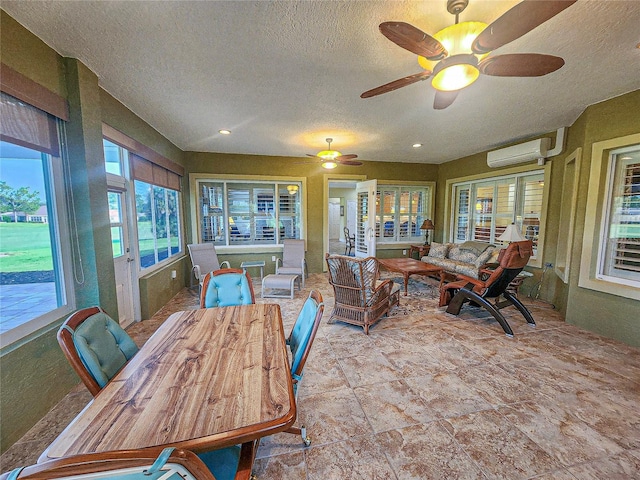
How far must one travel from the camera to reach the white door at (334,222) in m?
11.4

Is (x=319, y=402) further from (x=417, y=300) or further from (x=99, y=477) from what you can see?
(x=417, y=300)

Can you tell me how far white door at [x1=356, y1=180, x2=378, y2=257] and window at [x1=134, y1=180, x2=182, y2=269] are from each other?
3649mm

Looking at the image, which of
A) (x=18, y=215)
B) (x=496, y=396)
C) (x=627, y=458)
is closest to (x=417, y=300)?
(x=496, y=396)

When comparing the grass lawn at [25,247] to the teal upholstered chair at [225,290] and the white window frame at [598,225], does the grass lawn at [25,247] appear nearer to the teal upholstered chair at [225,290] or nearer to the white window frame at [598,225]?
the teal upholstered chair at [225,290]

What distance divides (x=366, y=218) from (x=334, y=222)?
6.05 metres

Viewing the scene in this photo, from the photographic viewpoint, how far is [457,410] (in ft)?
5.98

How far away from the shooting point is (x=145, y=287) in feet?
10.9

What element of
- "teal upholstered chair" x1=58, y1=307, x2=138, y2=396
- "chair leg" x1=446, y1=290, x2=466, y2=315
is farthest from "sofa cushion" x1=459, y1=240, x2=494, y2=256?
"teal upholstered chair" x1=58, y1=307, x2=138, y2=396

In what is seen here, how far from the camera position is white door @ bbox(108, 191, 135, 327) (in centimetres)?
295

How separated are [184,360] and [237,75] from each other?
7.42ft

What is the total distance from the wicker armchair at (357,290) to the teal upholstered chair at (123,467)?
228 cm

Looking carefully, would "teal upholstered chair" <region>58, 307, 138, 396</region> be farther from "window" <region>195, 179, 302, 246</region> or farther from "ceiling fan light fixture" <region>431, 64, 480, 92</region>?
"window" <region>195, 179, 302, 246</region>

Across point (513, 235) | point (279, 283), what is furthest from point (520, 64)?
point (279, 283)

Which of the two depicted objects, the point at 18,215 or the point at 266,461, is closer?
the point at 266,461
